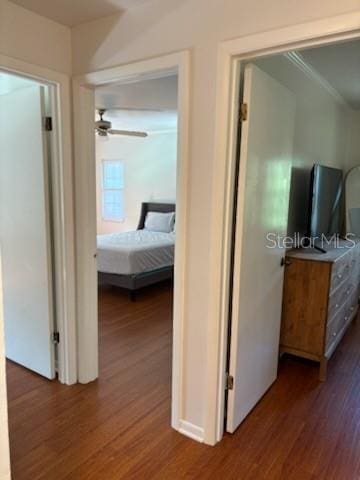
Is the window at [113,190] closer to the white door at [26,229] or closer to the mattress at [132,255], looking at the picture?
the mattress at [132,255]

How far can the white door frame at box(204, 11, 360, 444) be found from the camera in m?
1.47

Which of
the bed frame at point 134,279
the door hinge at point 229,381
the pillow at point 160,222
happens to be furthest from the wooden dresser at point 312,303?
the pillow at point 160,222

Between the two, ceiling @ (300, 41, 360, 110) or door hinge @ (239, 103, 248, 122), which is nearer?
door hinge @ (239, 103, 248, 122)

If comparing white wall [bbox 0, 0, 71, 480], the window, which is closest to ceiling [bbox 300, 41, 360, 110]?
white wall [bbox 0, 0, 71, 480]

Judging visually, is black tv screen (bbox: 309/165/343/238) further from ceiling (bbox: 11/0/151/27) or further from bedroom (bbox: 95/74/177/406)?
ceiling (bbox: 11/0/151/27)

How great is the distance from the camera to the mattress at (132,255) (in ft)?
14.2

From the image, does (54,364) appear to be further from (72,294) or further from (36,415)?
(72,294)

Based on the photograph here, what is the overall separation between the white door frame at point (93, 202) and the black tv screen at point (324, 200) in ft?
4.81

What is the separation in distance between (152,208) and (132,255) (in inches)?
92.7

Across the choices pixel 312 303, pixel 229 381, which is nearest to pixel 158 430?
pixel 229 381

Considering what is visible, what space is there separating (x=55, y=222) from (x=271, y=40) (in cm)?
166

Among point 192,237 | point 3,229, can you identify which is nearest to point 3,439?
point 192,237

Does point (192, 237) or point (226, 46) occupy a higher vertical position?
point (226, 46)

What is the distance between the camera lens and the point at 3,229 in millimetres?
2662
